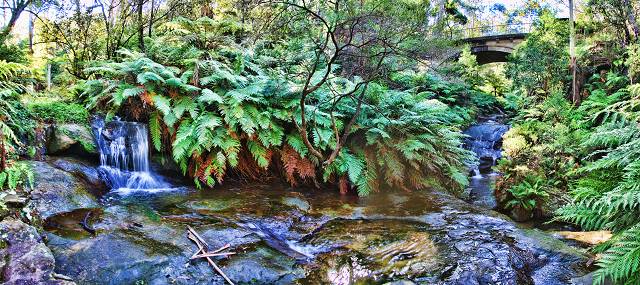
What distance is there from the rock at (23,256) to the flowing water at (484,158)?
7318 millimetres

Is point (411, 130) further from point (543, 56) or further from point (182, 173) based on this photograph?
point (543, 56)

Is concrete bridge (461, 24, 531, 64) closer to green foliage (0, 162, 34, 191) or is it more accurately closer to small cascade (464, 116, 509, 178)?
small cascade (464, 116, 509, 178)

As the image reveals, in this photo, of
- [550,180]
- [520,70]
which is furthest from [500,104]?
[550,180]

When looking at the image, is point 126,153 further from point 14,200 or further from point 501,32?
point 501,32

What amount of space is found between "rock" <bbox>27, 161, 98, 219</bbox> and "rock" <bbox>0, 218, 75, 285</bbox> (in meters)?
0.70

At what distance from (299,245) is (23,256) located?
257 cm

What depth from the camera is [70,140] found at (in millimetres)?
6352

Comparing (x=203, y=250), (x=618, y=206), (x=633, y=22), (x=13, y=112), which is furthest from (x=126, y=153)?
(x=633, y=22)

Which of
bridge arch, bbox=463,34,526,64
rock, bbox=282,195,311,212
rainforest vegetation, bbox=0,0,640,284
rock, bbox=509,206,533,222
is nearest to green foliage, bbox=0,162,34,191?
rainforest vegetation, bbox=0,0,640,284

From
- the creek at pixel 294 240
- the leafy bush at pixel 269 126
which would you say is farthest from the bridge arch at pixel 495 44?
the creek at pixel 294 240

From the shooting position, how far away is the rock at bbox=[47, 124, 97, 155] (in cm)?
628

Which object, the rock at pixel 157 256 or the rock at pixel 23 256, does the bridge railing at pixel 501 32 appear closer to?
the rock at pixel 157 256

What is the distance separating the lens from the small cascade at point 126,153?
6570 mm

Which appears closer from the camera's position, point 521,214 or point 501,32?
point 521,214
